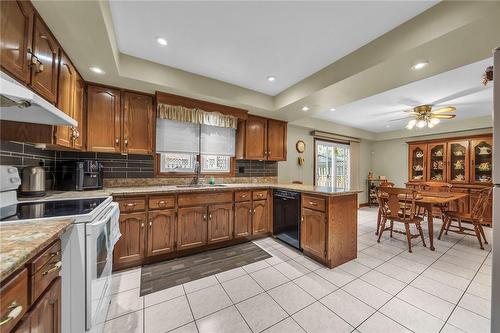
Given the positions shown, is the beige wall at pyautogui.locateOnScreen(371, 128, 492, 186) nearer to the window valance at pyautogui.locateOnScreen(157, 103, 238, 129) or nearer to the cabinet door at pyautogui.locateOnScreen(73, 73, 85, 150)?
the window valance at pyautogui.locateOnScreen(157, 103, 238, 129)

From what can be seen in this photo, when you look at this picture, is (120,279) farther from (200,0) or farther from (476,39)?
(476,39)

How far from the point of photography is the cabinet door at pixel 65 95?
5.66 feet

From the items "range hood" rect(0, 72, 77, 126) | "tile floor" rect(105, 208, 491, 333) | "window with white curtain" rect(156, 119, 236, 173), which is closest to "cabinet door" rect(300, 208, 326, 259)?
"tile floor" rect(105, 208, 491, 333)

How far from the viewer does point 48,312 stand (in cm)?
88

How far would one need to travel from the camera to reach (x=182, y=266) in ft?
7.84

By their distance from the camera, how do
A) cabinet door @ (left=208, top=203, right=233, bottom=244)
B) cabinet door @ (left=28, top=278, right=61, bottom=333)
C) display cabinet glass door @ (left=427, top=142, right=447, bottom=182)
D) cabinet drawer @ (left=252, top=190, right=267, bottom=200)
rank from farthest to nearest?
display cabinet glass door @ (left=427, top=142, right=447, bottom=182) → cabinet drawer @ (left=252, top=190, right=267, bottom=200) → cabinet door @ (left=208, top=203, right=233, bottom=244) → cabinet door @ (left=28, top=278, right=61, bottom=333)

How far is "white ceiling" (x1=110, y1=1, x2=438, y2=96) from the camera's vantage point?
1.58 meters

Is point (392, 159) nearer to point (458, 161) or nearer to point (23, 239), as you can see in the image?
point (458, 161)

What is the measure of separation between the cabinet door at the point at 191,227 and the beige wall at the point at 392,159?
610cm

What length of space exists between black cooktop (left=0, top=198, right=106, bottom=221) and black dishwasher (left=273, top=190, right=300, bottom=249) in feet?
7.64

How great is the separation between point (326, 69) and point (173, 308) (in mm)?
3001

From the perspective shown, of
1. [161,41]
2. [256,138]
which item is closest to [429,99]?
[256,138]

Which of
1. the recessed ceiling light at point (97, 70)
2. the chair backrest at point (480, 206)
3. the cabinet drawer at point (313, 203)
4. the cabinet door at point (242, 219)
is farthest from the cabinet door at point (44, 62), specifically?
the chair backrest at point (480, 206)

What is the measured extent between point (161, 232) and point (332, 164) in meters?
4.81
